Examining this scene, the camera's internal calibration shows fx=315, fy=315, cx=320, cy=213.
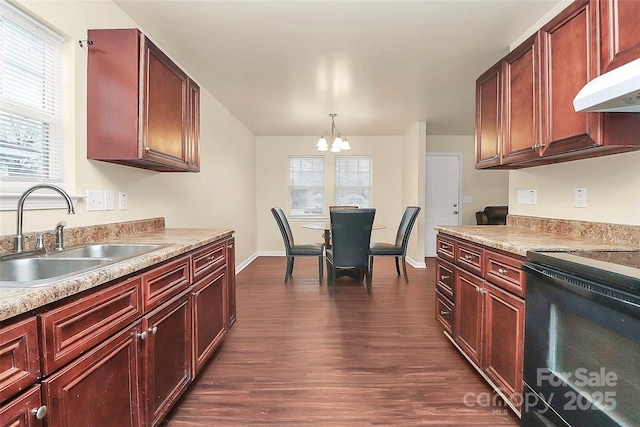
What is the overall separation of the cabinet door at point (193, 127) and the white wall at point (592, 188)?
8.63ft

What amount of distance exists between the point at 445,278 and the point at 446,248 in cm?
23

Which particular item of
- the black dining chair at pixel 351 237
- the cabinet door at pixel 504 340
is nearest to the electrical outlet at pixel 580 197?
the cabinet door at pixel 504 340

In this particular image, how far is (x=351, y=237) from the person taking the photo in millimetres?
3555

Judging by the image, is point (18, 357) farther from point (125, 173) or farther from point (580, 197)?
point (580, 197)

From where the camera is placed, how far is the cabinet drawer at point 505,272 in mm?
1463

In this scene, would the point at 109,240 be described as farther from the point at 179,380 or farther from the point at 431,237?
the point at 431,237

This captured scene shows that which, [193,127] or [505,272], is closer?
[505,272]

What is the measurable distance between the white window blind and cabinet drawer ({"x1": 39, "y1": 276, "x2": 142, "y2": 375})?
78 centimetres

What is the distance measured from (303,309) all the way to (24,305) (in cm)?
255

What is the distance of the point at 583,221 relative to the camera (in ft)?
6.20

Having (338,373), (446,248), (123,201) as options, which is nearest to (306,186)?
(446,248)

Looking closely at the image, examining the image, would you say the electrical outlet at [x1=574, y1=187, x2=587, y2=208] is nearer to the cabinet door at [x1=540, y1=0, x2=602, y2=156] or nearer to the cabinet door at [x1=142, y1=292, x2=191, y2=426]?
the cabinet door at [x1=540, y1=0, x2=602, y2=156]

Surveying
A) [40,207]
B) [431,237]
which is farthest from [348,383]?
[431,237]

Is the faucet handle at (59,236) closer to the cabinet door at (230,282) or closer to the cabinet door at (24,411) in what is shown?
the cabinet door at (24,411)
